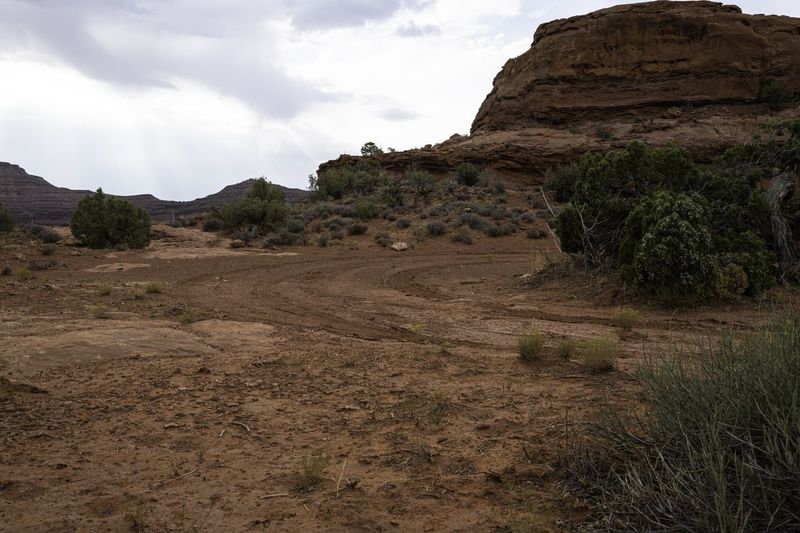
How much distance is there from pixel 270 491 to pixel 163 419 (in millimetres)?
1684

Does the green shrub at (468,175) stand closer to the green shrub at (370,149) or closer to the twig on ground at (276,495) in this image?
the green shrub at (370,149)

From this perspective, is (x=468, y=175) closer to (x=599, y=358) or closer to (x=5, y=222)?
(x=5, y=222)

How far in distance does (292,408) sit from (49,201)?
84101 millimetres

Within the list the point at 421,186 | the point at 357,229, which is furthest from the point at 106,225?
the point at 421,186

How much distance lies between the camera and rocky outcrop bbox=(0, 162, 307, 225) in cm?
6794

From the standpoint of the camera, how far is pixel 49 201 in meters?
73.8

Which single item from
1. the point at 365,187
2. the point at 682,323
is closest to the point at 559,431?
the point at 682,323

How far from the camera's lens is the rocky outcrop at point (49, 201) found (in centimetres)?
6794

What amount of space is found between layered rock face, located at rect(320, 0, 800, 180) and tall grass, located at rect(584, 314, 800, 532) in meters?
40.7

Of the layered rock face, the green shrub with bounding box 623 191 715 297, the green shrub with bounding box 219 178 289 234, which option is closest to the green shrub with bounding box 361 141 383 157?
the layered rock face

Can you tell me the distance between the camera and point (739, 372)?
2906 mm

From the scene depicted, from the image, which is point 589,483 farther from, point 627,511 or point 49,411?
point 49,411

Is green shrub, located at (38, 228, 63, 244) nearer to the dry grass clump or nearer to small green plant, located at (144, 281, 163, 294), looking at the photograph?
small green plant, located at (144, 281, 163, 294)

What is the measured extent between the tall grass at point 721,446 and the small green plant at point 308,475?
1.79 m
